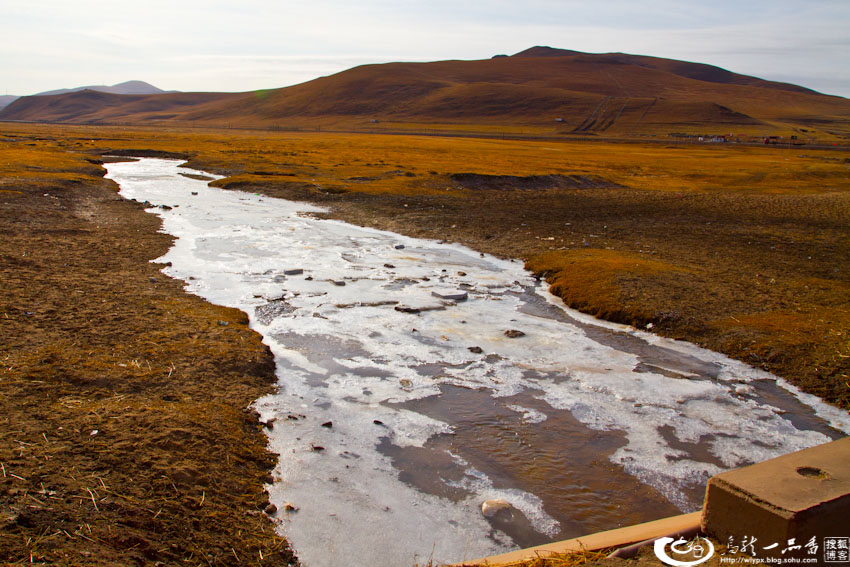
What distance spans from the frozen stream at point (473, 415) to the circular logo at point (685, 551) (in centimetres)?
173

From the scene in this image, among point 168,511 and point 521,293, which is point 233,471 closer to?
point 168,511

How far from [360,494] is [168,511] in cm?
231

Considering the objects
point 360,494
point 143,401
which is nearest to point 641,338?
point 360,494

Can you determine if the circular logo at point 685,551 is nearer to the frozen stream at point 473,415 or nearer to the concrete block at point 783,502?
the concrete block at point 783,502

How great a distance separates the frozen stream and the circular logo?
5.68 feet

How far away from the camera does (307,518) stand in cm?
698

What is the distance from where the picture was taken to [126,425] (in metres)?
7.77

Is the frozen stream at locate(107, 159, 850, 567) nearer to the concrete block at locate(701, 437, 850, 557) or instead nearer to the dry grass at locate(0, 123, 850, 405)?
the dry grass at locate(0, 123, 850, 405)

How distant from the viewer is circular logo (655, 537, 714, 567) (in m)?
5.12

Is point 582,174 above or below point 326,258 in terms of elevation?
above

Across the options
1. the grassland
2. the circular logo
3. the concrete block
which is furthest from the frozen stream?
the concrete block

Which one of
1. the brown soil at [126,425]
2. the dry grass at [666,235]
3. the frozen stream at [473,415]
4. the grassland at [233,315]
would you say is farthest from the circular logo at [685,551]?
the dry grass at [666,235]

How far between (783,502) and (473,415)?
5510 millimetres

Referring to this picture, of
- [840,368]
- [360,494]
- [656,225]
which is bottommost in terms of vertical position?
[360,494]
